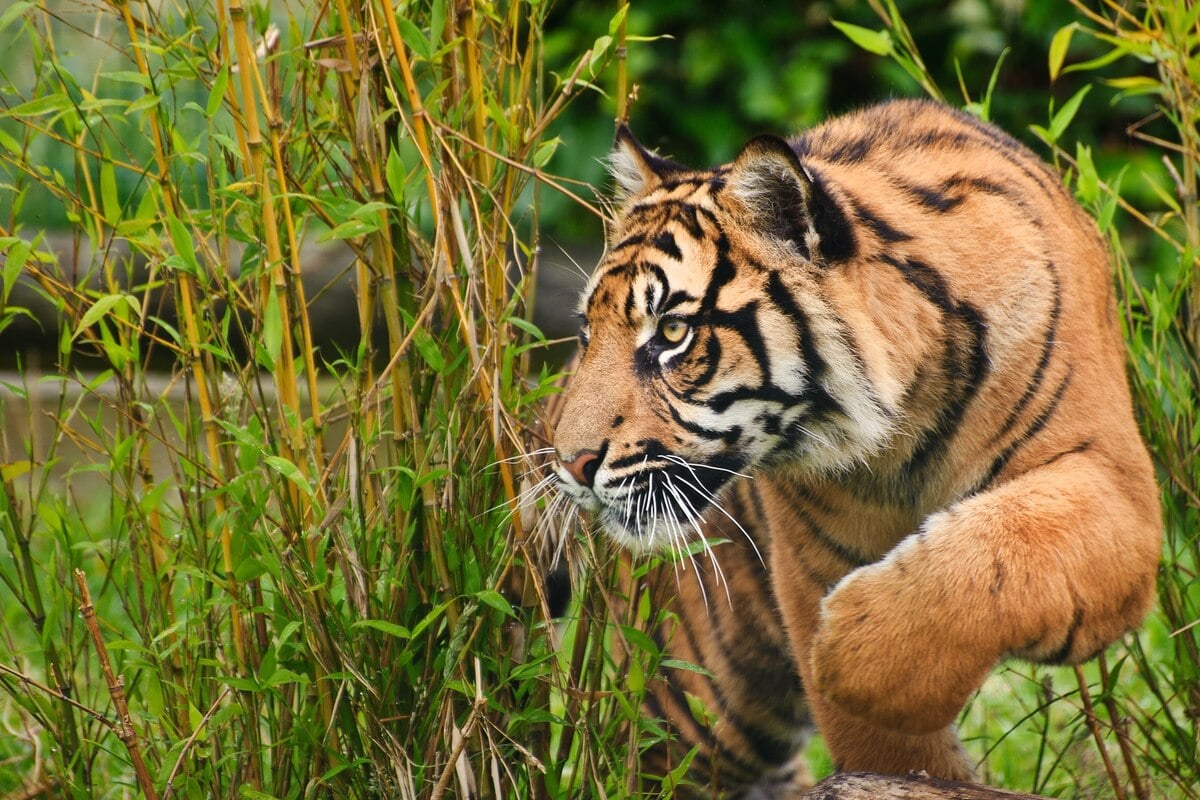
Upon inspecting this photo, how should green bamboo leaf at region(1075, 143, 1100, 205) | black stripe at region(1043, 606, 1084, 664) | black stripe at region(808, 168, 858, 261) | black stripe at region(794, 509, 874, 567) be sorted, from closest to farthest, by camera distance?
black stripe at region(1043, 606, 1084, 664), black stripe at region(808, 168, 858, 261), black stripe at region(794, 509, 874, 567), green bamboo leaf at region(1075, 143, 1100, 205)

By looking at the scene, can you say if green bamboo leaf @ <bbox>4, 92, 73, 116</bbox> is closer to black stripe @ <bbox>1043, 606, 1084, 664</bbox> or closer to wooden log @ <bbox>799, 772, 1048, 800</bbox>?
wooden log @ <bbox>799, 772, 1048, 800</bbox>

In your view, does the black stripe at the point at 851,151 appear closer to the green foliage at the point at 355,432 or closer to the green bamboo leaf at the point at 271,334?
the green foliage at the point at 355,432

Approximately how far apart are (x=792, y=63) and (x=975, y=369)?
279 centimetres

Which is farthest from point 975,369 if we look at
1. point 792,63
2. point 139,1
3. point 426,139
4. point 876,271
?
point 792,63

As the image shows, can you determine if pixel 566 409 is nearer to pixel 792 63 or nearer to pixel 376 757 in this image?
pixel 376 757

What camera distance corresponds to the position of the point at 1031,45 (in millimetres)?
4582

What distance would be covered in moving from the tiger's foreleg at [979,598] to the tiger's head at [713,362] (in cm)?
23

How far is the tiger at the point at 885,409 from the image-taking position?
1.73m

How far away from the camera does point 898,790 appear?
167 centimetres

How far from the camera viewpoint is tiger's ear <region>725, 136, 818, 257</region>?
71.3 inches

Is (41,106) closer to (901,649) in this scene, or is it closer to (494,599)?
(494,599)

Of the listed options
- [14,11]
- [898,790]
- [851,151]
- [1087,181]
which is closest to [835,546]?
[898,790]

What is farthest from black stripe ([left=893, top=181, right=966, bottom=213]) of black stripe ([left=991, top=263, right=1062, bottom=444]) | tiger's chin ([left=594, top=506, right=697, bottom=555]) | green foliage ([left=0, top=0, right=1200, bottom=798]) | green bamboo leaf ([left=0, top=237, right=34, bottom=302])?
green bamboo leaf ([left=0, top=237, right=34, bottom=302])

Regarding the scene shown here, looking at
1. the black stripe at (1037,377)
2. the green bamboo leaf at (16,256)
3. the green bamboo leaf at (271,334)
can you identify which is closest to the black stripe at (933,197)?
the black stripe at (1037,377)
